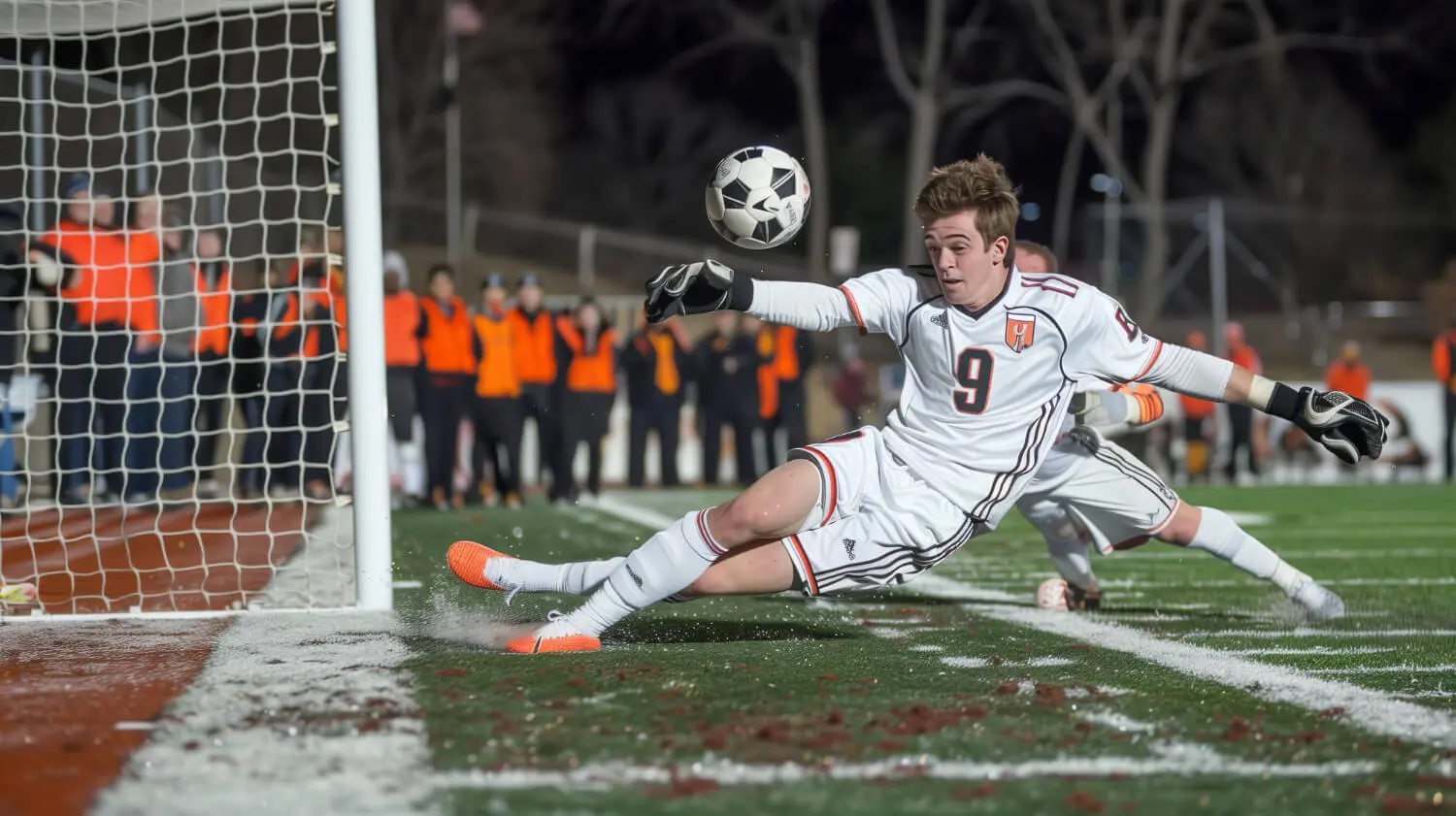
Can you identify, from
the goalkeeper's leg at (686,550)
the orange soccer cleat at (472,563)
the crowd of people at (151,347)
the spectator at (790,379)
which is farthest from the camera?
the spectator at (790,379)

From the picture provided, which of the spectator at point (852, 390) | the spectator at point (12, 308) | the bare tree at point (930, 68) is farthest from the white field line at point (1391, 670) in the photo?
the bare tree at point (930, 68)

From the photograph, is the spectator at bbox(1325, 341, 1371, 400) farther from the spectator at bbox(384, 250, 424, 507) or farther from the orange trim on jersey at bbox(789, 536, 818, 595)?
the orange trim on jersey at bbox(789, 536, 818, 595)

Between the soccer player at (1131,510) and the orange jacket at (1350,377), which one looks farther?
the orange jacket at (1350,377)

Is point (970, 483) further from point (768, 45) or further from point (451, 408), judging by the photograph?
point (768, 45)

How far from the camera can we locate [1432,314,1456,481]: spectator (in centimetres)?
1714

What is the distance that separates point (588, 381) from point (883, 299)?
949 cm

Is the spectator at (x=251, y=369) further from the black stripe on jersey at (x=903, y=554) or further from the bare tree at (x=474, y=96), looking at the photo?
the bare tree at (x=474, y=96)

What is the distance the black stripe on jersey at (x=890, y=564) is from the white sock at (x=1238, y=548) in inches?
54.7

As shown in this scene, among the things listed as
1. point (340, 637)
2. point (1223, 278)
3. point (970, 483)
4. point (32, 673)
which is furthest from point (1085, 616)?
point (1223, 278)

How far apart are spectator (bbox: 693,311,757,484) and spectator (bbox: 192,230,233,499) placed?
4848 mm

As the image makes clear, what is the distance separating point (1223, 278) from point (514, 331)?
2185 centimetres

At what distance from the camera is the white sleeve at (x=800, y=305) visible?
4508 mm

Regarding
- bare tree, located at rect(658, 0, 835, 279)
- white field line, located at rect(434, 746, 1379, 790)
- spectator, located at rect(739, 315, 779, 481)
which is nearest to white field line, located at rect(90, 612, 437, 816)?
white field line, located at rect(434, 746, 1379, 790)

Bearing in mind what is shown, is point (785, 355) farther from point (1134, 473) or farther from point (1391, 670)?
point (1391, 670)
